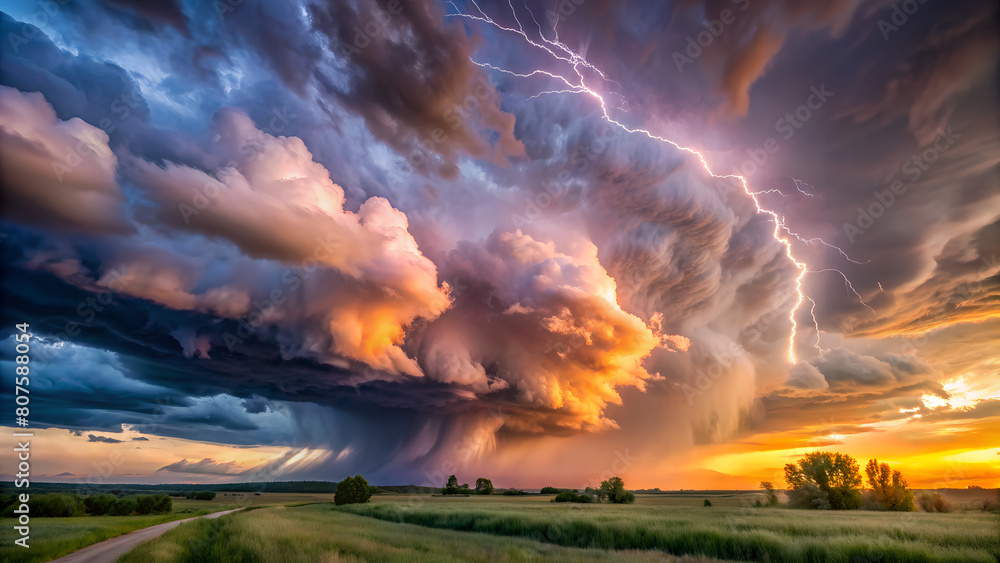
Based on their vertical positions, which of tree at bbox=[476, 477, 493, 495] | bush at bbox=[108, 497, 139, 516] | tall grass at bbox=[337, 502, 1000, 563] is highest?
tall grass at bbox=[337, 502, 1000, 563]

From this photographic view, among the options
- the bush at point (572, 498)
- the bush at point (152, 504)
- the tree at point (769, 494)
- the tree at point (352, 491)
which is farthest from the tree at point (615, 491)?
the bush at point (152, 504)

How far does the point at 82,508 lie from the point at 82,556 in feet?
185

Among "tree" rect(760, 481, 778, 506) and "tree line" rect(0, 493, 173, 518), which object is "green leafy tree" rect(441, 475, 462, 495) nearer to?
"tree line" rect(0, 493, 173, 518)

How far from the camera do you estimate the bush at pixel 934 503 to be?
46.7 m

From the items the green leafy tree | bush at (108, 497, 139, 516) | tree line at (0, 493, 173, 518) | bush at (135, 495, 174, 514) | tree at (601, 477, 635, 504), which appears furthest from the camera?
the green leafy tree

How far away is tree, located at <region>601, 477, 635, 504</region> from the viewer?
76.9 metres

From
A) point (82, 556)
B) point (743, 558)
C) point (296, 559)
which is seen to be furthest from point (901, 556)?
point (82, 556)

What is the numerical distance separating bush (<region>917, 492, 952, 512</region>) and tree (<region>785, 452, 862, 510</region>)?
609 centimetres

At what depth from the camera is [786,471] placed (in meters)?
62.1

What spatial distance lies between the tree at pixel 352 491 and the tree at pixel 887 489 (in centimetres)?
8507

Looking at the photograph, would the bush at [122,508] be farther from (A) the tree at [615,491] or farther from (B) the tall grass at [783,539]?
(A) the tree at [615,491]

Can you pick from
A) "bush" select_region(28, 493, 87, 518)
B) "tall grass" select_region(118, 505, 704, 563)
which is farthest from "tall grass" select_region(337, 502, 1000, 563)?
"bush" select_region(28, 493, 87, 518)

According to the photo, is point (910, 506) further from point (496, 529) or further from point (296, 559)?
point (296, 559)

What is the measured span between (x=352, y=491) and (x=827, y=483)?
8287 cm
